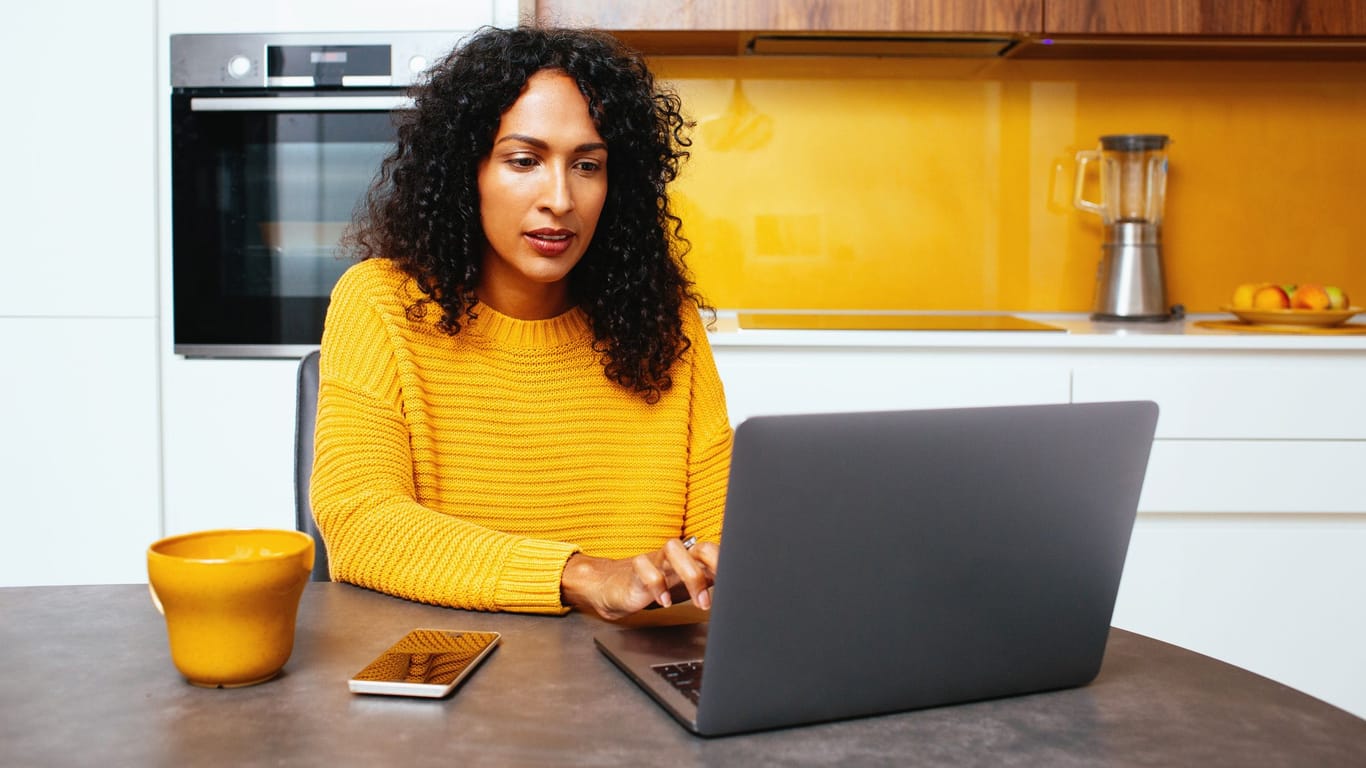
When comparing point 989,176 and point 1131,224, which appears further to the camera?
point 989,176

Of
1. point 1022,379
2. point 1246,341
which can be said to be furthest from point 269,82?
point 1246,341

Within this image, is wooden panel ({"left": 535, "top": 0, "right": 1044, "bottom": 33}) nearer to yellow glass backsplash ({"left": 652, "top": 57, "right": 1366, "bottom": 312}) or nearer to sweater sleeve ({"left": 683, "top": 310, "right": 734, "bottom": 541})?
yellow glass backsplash ({"left": 652, "top": 57, "right": 1366, "bottom": 312})

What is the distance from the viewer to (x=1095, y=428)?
747 millimetres

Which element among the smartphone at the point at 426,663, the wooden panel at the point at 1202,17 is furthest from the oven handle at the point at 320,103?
the smartphone at the point at 426,663

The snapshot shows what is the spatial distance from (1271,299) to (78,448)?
95.1 inches

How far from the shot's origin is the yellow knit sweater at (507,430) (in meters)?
1.25

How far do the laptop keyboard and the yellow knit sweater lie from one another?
43 centimetres

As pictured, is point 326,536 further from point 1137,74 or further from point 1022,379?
point 1137,74

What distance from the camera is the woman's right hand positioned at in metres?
0.93

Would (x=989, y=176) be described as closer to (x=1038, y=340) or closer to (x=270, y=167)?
(x=1038, y=340)

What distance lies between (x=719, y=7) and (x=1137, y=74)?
107 centimetres

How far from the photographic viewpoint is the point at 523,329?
1.45 metres

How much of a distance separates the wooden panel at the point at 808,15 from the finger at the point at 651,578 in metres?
1.88

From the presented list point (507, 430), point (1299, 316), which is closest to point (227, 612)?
point (507, 430)
